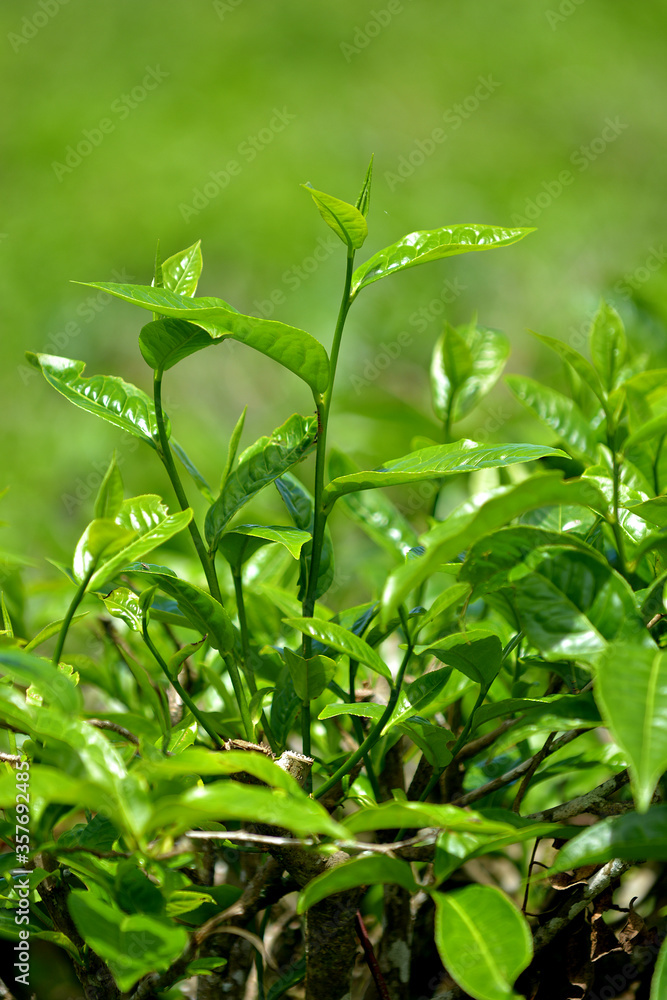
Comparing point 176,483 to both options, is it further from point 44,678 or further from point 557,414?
point 557,414

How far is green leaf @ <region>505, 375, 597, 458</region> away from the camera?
98cm

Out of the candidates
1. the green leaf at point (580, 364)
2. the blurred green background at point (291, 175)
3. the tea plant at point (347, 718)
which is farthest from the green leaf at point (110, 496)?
the blurred green background at point (291, 175)

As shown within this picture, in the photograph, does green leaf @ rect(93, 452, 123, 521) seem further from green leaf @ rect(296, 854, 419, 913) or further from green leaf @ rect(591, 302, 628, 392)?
green leaf @ rect(591, 302, 628, 392)

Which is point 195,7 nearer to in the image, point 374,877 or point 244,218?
point 244,218

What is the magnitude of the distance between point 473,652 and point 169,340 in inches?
13.8

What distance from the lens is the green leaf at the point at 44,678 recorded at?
542 millimetres

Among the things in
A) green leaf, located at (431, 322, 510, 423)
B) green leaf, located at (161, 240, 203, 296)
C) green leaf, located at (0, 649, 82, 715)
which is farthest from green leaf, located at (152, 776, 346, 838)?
green leaf, located at (431, 322, 510, 423)

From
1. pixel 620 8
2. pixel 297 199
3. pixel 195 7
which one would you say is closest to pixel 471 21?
pixel 620 8

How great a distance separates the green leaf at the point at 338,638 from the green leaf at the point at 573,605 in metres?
0.13

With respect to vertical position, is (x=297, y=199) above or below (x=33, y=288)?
above

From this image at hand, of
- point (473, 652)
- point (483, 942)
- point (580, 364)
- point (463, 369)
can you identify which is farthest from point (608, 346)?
point (483, 942)

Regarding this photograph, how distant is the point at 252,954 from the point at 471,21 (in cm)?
662

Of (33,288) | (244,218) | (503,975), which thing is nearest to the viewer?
(503,975)

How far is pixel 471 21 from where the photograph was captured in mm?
6180
